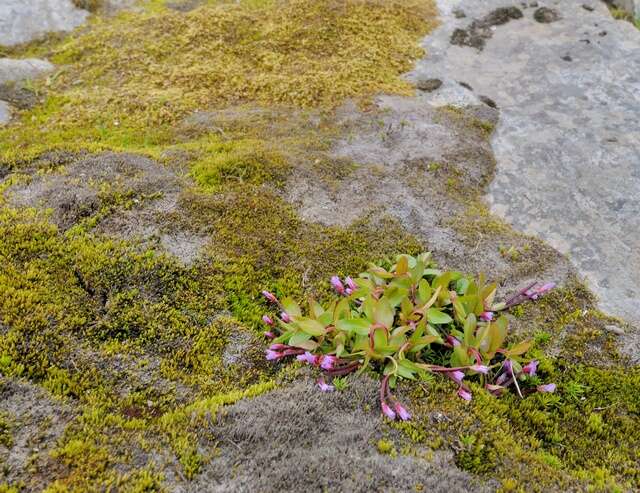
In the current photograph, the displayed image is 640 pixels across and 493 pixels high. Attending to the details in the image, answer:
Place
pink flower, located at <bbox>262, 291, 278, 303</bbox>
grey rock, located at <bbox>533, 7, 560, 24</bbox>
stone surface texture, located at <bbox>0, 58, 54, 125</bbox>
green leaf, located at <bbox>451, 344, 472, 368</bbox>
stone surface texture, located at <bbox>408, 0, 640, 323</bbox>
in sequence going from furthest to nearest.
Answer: grey rock, located at <bbox>533, 7, 560, 24</bbox>
stone surface texture, located at <bbox>0, 58, 54, 125</bbox>
stone surface texture, located at <bbox>408, 0, 640, 323</bbox>
pink flower, located at <bbox>262, 291, 278, 303</bbox>
green leaf, located at <bbox>451, 344, 472, 368</bbox>

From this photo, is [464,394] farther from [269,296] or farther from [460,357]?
[269,296]

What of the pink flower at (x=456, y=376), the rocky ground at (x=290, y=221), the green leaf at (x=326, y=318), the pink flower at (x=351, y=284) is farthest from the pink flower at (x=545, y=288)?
the green leaf at (x=326, y=318)

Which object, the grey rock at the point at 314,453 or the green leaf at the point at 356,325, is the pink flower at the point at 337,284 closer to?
the green leaf at the point at 356,325

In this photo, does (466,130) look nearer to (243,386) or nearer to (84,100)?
(243,386)

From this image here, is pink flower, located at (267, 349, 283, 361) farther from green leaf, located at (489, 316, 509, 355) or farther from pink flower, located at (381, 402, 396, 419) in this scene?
green leaf, located at (489, 316, 509, 355)

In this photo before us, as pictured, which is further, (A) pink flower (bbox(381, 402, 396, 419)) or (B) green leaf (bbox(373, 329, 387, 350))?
(B) green leaf (bbox(373, 329, 387, 350))

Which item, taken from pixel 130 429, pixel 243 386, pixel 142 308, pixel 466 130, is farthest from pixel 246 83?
pixel 130 429

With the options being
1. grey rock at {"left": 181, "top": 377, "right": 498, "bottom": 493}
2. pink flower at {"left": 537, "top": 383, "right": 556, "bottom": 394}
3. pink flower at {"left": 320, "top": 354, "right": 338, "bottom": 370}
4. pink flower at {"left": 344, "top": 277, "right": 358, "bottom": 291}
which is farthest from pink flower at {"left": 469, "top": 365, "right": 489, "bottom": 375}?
pink flower at {"left": 344, "top": 277, "right": 358, "bottom": 291}
